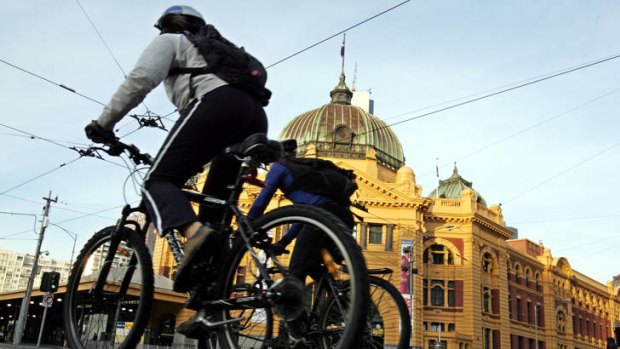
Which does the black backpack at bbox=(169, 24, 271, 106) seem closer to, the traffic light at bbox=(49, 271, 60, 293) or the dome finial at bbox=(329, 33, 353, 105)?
the traffic light at bbox=(49, 271, 60, 293)

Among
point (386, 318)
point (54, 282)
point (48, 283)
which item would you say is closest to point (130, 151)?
A: point (386, 318)

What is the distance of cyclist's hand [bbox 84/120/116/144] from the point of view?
3.03m

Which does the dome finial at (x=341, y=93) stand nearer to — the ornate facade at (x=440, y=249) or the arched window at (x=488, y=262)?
the ornate facade at (x=440, y=249)

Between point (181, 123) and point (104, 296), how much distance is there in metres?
1.33

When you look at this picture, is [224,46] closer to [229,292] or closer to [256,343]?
[229,292]

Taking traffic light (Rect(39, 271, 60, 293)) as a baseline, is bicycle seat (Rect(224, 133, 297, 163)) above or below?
below

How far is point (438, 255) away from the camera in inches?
1650

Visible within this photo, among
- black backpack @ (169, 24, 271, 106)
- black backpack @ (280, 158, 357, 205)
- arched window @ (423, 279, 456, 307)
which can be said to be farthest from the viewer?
arched window @ (423, 279, 456, 307)

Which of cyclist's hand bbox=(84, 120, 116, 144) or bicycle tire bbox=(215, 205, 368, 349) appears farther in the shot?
cyclist's hand bbox=(84, 120, 116, 144)

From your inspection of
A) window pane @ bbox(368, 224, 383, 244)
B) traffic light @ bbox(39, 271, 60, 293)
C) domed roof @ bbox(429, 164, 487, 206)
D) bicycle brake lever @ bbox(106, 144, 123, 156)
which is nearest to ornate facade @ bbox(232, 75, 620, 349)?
window pane @ bbox(368, 224, 383, 244)

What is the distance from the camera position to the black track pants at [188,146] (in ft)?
9.27

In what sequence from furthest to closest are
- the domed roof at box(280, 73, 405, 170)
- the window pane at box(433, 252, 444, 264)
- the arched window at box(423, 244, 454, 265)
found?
the domed roof at box(280, 73, 405, 170), the window pane at box(433, 252, 444, 264), the arched window at box(423, 244, 454, 265)

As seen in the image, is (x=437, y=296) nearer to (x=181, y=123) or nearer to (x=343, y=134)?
(x=343, y=134)

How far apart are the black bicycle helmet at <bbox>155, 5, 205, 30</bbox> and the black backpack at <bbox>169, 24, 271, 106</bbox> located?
0.71ft
